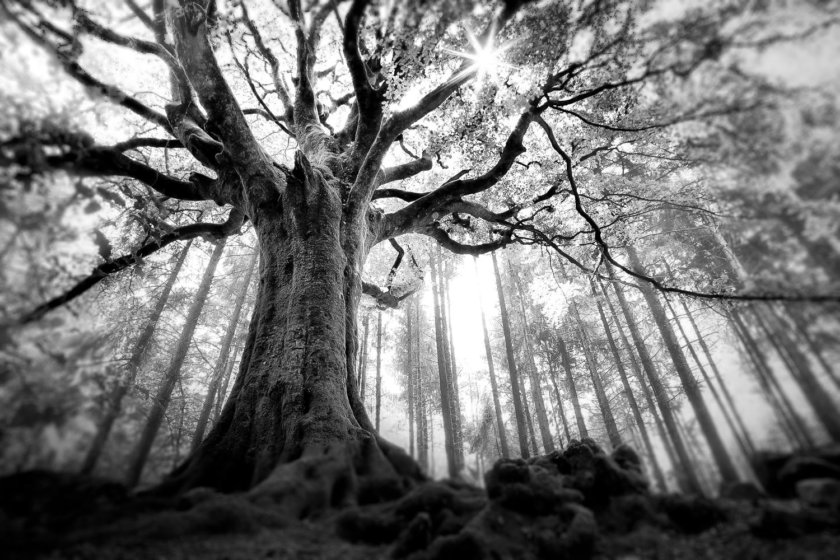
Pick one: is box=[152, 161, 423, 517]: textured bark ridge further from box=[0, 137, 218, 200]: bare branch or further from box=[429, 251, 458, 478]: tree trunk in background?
box=[429, 251, 458, 478]: tree trunk in background

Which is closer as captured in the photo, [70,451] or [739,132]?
[70,451]

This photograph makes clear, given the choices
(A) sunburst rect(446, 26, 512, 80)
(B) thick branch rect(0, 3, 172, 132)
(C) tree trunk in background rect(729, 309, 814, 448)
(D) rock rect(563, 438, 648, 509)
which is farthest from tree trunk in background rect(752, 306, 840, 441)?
(B) thick branch rect(0, 3, 172, 132)

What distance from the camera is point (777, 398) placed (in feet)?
5.66

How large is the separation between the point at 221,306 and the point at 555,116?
13479 mm

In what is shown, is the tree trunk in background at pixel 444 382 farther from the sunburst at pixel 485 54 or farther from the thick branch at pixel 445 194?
the sunburst at pixel 485 54

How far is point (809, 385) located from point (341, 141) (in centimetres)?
641

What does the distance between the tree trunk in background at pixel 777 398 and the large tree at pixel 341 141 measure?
126 cm

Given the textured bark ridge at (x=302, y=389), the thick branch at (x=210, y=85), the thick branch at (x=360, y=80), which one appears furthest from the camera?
the thick branch at (x=210, y=85)

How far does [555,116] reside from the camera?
21.5 feet

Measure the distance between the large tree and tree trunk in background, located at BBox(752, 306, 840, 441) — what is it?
1.23m

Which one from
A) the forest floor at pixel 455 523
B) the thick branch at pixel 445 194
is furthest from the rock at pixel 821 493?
the thick branch at pixel 445 194

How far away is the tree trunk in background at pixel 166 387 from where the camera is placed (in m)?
1.94

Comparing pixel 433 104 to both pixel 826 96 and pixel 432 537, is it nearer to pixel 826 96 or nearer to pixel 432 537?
pixel 826 96

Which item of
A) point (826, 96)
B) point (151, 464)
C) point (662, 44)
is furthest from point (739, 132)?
point (151, 464)
